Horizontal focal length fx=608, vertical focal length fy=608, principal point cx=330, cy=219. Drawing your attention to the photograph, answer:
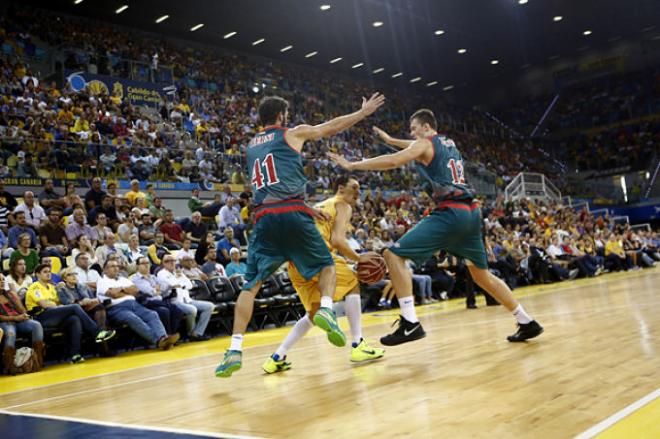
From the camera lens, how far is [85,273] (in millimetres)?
8070

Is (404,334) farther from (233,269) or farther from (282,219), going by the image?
(233,269)

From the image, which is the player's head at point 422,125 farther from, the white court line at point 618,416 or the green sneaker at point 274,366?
the white court line at point 618,416

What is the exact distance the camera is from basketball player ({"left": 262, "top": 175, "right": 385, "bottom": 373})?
4516 mm

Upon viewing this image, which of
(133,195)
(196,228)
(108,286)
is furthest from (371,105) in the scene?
(133,195)

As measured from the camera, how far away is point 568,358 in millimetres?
3824

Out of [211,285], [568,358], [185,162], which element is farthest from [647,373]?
[185,162]

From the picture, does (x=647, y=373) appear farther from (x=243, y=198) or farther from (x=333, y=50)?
(x=333, y=50)

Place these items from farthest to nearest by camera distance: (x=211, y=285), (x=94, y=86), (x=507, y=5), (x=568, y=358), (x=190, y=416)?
(x=507, y=5) → (x=94, y=86) → (x=211, y=285) → (x=568, y=358) → (x=190, y=416)

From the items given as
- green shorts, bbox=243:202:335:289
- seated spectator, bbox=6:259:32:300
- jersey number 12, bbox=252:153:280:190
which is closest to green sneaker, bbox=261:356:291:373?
green shorts, bbox=243:202:335:289

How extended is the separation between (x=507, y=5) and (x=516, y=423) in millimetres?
23174

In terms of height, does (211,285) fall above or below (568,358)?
above

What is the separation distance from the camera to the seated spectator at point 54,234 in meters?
9.05

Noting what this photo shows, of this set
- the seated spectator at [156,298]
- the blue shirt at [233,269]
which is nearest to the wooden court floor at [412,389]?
the seated spectator at [156,298]

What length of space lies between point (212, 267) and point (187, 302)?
1400 millimetres
